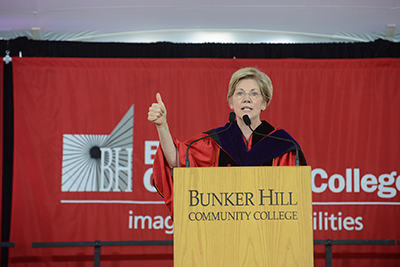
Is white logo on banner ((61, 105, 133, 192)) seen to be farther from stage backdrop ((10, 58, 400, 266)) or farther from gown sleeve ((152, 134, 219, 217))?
gown sleeve ((152, 134, 219, 217))

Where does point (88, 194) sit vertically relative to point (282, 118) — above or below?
below

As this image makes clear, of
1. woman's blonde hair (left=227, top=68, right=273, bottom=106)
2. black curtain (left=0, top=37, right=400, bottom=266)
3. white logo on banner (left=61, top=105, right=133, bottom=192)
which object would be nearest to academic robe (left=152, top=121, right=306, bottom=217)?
woman's blonde hair (left=227, top=68, right=273, bottom=106)

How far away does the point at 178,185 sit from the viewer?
1.41m

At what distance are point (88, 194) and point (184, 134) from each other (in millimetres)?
1005

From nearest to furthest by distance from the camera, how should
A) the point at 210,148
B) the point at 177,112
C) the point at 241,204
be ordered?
the point at 241,204, the point at 210,148, the point at 177,112

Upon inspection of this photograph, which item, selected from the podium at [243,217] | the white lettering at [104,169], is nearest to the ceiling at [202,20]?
the white lettering at [104,169]

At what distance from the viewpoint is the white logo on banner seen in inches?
146

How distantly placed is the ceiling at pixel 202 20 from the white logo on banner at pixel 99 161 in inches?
32.3

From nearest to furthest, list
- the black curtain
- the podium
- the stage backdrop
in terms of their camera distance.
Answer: the podium
the stage backdrop
the black curtain

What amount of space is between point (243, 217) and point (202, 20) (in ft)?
8.51

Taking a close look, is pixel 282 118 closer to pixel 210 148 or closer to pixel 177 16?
pixel 177 16

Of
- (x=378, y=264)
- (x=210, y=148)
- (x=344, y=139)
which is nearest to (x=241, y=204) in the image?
(x=210, y=148)

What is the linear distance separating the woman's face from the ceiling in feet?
5.16

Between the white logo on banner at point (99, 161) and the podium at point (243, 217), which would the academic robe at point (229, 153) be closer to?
the podium at point (243, 217)
